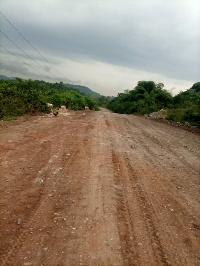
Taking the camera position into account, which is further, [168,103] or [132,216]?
[168,103]

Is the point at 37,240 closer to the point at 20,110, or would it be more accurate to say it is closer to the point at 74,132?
the point at 74,132

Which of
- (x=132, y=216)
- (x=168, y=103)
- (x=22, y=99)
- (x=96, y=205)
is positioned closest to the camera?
(x=132, y=216)

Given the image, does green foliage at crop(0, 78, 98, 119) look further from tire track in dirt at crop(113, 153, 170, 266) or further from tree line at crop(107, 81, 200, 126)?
tree line at crop(107, 81, 200, 126)

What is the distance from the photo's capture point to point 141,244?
11.7 ft

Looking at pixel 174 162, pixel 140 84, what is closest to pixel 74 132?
pixel 174 162

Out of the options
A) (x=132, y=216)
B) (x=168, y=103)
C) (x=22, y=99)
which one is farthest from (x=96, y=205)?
(x=168, y=103)

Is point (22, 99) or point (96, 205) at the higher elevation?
point (22, 99)

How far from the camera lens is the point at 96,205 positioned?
447 cm

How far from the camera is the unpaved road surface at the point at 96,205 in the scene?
337 cm

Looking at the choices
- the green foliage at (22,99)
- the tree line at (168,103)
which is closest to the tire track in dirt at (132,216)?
the green foliage at (22,99)

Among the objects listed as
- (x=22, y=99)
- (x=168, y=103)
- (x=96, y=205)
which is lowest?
(x=96, y=205)

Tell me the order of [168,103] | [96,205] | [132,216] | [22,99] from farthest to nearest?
[168,103] → [22,99] → [96,205] → [132,216]

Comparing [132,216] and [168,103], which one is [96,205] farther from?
[168,103]

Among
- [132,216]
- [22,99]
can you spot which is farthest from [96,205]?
[22,99]
